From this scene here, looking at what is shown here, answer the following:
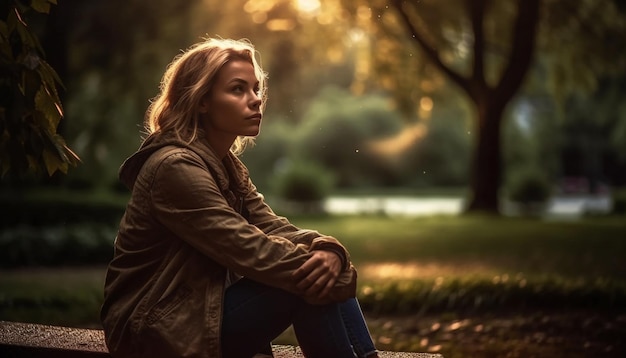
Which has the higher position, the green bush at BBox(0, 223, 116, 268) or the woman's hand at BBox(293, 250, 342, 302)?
A: the woman's hand at BBox(293, 250, 342, 302)

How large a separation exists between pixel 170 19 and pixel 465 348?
44.4 ft

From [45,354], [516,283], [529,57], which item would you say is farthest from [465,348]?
[529,57]

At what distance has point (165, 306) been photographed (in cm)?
273

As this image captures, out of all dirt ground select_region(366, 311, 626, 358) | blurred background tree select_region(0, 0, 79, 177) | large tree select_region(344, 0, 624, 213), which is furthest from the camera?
large tree select_region(344, 0, 624, 213)

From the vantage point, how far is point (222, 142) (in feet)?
10.1

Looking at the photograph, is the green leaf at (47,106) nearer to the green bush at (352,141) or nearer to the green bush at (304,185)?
the green bush at (304,185)

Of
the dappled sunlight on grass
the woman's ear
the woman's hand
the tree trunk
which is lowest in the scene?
the tree trunk

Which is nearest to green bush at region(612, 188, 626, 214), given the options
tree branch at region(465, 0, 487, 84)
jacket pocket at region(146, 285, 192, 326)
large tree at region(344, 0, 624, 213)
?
large tree at region(344, 0, 624, 213)

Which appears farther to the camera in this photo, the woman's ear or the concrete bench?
the concrete bench

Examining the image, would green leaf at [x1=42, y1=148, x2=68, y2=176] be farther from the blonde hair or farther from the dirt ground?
the dirt ground

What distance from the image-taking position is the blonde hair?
9.65 ft

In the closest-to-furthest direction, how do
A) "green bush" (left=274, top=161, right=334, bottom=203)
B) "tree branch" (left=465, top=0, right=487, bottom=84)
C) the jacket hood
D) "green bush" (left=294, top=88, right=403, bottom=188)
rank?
the jacket hood → "tree branch" (left=465, top=0, right=487, bottom=84) → "green bush" (left=274, top=161, right=334, bottom=203) → "green bush" (left=294, top=88, right=403, bottom=188)

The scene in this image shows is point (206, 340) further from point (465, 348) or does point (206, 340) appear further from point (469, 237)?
point (469, 237)

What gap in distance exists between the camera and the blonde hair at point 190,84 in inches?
116
